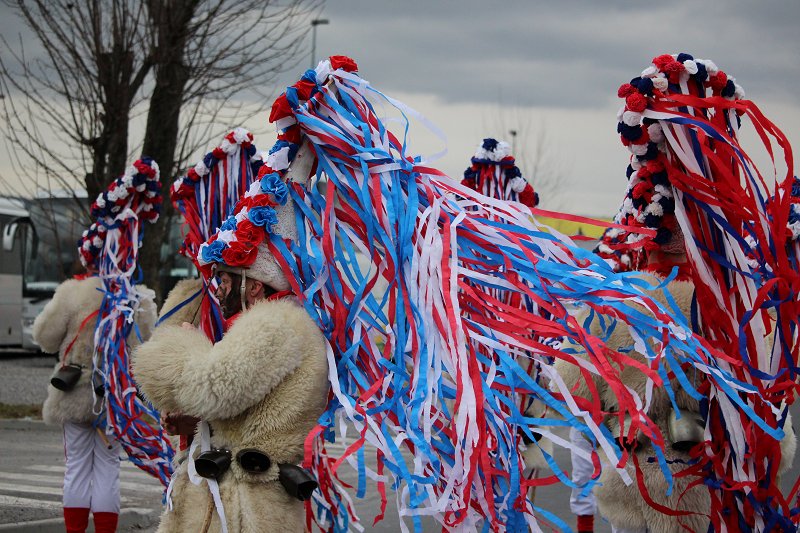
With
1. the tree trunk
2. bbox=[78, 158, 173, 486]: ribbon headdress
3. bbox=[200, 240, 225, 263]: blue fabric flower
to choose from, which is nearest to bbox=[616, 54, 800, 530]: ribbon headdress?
bbox=[200, 240, 225, 263]: blue fabric flower

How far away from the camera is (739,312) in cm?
387

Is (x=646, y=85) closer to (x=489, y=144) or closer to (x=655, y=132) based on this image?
(x=655, y=132)

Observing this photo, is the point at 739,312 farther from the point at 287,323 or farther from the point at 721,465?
the point at 287,323

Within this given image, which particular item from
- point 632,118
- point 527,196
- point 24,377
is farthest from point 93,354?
point 24,377

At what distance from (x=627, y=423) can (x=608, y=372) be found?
3.34ft

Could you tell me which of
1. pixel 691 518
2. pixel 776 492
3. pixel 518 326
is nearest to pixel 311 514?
pixel 518 326

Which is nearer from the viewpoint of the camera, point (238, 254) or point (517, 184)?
point (238, 254)

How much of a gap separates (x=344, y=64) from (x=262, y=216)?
0.65m

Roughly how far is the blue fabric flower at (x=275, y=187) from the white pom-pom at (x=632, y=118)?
1.32 m

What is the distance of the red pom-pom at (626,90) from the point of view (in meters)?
3.94

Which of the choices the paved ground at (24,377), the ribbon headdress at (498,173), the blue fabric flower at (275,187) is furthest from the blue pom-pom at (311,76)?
the paved ground at (24,377)

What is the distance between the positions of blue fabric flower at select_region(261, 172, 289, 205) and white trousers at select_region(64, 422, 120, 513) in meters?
3.57

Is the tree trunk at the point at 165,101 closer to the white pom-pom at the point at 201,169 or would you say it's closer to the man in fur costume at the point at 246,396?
the white pom-pom at the point at 201,169

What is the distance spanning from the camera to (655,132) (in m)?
3.95
